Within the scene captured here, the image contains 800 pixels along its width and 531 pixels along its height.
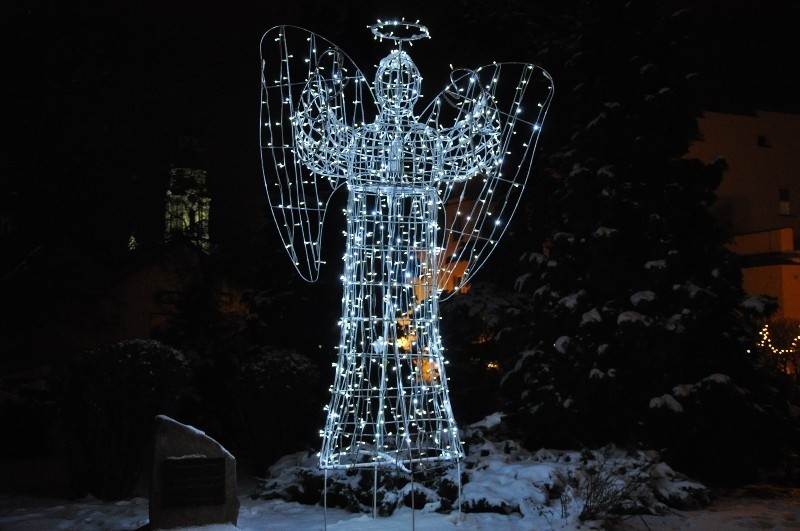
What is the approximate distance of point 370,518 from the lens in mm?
8039

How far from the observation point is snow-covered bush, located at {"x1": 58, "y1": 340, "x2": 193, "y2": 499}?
920 centimetres

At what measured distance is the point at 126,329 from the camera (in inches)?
1016

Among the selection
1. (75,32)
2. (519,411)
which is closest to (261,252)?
(75,32)

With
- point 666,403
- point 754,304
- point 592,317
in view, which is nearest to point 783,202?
point 754,304

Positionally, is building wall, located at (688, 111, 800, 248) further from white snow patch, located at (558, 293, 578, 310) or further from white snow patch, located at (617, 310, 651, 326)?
white snow patch, located at (617, 310, 651, 326)

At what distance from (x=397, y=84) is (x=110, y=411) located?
543 centimetres

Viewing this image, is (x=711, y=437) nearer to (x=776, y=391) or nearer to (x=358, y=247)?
(x=776, y=391)

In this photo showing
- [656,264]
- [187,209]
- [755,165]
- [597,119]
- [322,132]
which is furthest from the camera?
[755,165]

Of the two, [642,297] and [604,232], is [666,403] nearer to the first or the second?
[642,297]

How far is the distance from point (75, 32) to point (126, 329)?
1426 cm

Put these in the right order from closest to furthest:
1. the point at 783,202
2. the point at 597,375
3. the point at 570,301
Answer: the point at 597,375, the point at 570,301, the point at 783,202

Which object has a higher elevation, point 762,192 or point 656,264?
point 762,192

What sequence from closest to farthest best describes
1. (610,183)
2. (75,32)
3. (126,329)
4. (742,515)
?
(742,515), (610,183), (75,32), (126,329)

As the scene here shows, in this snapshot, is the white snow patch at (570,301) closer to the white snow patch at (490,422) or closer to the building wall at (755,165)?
the white snow patch at (490,422)
